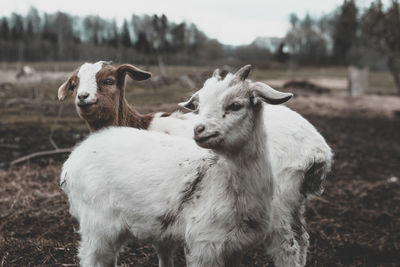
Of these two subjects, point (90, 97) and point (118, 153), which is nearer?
point (118, 153)

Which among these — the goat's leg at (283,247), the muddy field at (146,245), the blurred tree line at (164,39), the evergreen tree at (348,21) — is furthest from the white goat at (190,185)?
the evergreen tree at (348,21)

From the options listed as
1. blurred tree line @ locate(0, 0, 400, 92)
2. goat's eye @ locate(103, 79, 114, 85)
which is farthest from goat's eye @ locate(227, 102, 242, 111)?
blurred tree line @ locate(0, 0, 400, 92)

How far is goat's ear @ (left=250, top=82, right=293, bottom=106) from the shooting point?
2954 mm

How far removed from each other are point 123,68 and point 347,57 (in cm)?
3355

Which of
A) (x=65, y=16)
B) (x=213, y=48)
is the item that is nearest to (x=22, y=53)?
(x=65, y=16)

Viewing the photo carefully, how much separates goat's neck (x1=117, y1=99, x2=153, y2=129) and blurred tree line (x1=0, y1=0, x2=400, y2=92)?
1726mm

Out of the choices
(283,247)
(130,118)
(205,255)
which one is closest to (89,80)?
(130,118)

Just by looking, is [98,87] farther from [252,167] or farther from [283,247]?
[283,247]

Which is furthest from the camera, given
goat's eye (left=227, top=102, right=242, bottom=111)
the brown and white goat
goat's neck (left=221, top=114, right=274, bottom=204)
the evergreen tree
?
the evergreen tree

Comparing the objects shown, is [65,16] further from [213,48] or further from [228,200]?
[228,200]

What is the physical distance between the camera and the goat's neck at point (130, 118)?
4.71 metres

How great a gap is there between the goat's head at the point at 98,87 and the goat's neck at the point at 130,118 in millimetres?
134

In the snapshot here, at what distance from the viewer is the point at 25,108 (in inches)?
495

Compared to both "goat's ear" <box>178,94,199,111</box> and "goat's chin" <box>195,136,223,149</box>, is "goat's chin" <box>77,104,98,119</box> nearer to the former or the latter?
"goat's ear" <box>178,94,199,111</box>
